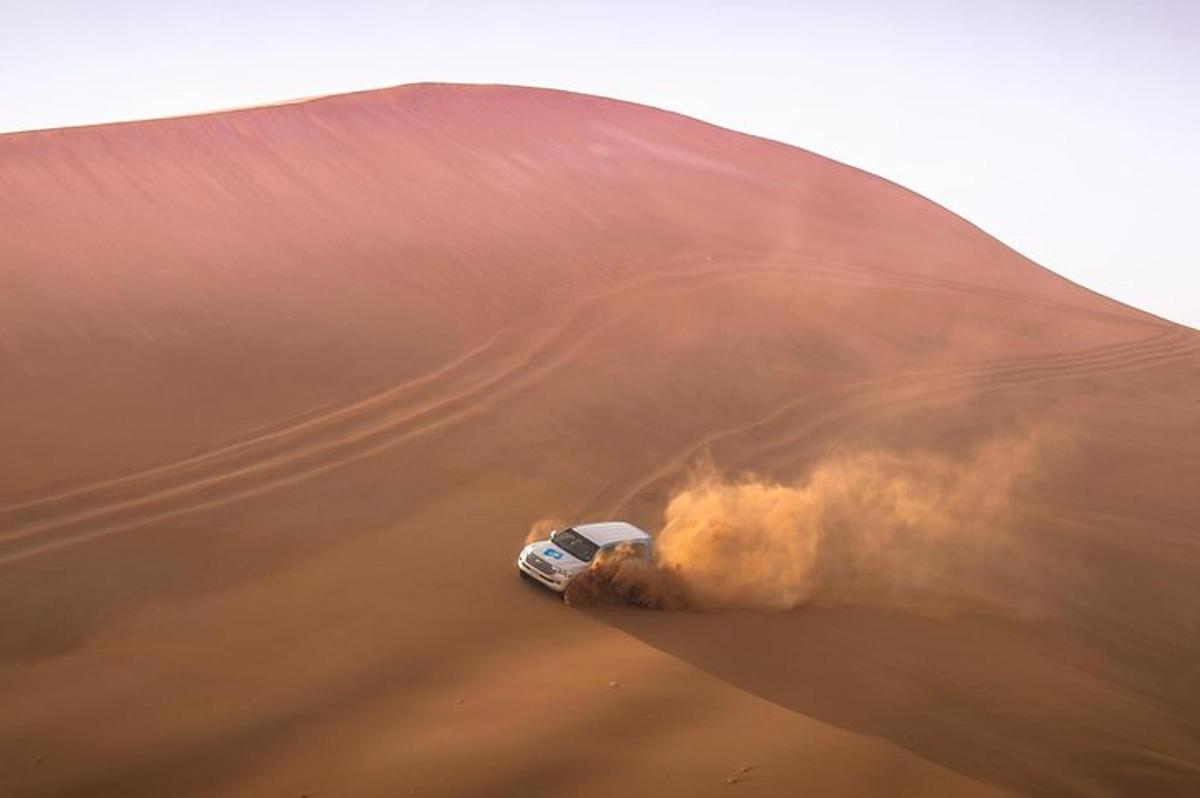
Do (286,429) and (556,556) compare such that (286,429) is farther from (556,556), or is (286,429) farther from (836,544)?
(836,544)

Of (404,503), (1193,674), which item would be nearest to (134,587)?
(404,503)

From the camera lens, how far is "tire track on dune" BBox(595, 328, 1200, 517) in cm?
2223

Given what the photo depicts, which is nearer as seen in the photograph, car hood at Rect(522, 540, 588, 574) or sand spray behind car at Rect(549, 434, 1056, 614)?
car hood at Rect(522, 540, 588, 574)

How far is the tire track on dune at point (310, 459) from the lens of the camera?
1664 cm

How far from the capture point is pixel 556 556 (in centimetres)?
1608

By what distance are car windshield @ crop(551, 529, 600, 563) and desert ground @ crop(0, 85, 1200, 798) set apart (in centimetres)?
69

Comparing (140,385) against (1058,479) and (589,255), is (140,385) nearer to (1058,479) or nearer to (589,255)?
(589,255)

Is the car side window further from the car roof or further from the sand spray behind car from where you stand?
the sand spray behind car

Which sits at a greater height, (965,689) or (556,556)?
(556,556)

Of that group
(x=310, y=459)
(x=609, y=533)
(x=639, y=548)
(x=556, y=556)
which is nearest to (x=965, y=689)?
(x=639, y=548)

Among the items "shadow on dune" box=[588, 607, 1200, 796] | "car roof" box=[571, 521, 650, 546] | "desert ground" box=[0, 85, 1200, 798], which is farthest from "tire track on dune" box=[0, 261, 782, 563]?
"shadow on dune" box=[588, 607, 1200, 796]

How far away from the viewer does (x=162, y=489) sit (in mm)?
18359

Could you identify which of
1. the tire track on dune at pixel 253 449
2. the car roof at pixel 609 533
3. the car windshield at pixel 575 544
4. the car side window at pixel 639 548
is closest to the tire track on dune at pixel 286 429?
the tire track on dune at pixel 253 449

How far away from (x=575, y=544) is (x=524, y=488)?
4.19m
